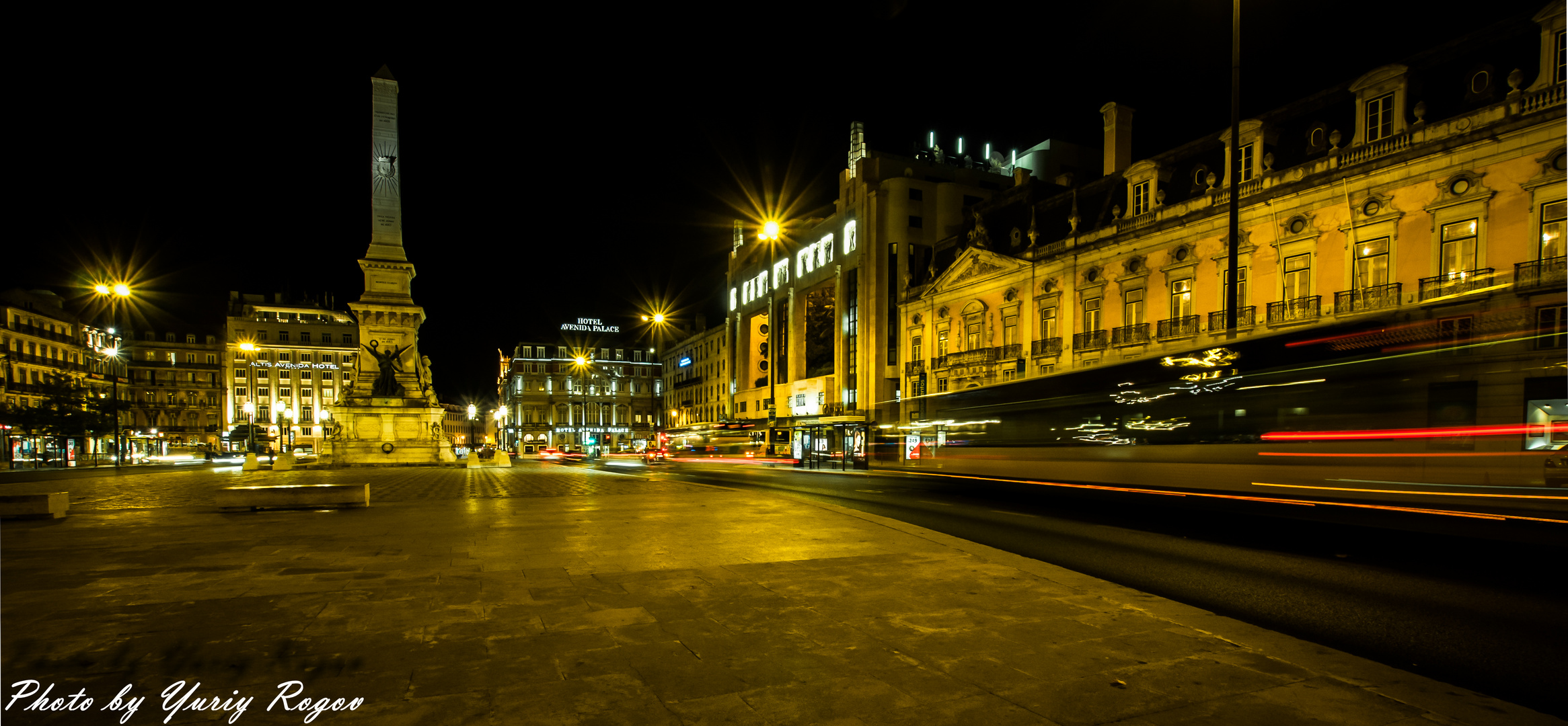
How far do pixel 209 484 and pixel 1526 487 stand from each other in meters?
32.0

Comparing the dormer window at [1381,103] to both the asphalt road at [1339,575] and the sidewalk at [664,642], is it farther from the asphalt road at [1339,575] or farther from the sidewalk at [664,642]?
the sidewalk at [664,642]

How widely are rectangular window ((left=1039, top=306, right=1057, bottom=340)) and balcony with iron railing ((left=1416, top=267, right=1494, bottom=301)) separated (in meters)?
15.3

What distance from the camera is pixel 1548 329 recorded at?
953 cm

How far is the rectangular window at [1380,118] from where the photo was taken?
24.1 metres

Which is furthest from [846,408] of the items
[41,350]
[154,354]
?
[154,354]

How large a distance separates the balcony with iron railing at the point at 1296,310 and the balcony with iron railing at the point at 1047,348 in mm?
10150

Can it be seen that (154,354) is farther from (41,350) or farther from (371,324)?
(371,324)

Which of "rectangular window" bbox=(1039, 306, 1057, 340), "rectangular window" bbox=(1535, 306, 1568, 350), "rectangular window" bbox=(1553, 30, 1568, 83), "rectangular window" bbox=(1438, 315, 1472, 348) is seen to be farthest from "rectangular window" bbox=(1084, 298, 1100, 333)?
"rectangular window" bbox=(1535, 306, 1568, 350)

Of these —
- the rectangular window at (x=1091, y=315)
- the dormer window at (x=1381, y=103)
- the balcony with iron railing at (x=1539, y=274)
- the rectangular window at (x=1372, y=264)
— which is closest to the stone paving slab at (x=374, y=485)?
the rectangular window at (x=1091, y=315)

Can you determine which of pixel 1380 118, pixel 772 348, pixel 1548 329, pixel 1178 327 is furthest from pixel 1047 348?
pixel 1548 329

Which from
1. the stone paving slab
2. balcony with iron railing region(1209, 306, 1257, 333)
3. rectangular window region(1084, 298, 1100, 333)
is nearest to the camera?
the stone paving slab

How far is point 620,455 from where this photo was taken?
61500 millimetres

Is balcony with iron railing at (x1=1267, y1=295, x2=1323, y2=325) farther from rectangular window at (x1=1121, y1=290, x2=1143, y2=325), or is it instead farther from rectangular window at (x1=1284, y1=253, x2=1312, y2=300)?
rectangular window at (x1=1121, y1=290, x2=1143, y2=325)

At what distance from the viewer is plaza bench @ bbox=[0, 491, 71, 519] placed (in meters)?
12.7
